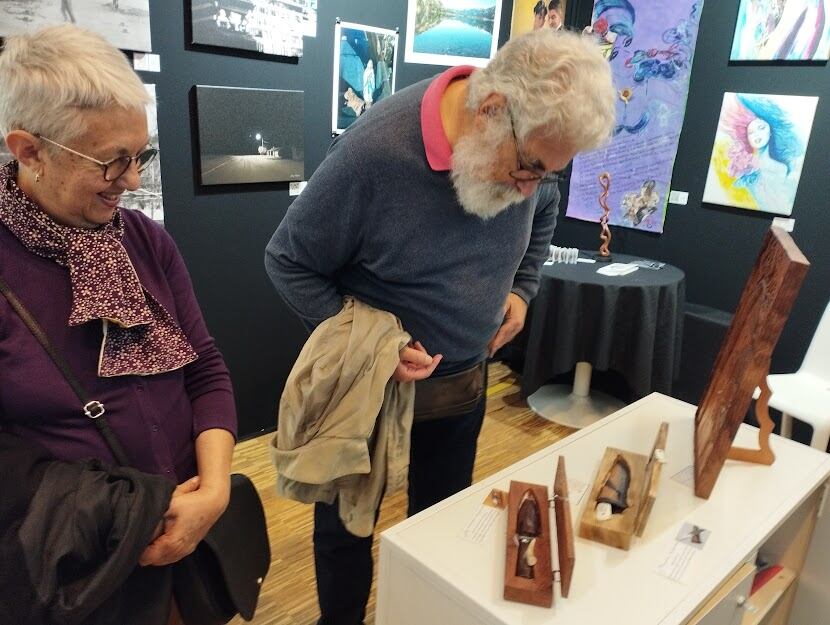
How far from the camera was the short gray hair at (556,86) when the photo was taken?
1065 mm

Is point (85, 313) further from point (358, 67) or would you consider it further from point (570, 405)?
point (570, 405)

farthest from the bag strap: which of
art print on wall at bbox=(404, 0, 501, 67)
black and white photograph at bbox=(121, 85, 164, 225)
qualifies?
art print on wall at bbox=(404, 0, 501, 67)

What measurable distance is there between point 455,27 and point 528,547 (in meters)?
2.77

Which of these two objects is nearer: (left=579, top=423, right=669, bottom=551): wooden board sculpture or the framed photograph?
(left=579, top=423, right=669, bottom=551): wooden board sculpture

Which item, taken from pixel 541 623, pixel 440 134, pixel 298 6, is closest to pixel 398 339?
pixel 440 134

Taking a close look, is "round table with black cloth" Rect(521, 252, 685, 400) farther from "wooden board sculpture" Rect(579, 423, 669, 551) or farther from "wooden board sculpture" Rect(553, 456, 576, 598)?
"wooden board sculpture" Rect(553, 456, 576, 598)

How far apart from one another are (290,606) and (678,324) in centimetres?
216

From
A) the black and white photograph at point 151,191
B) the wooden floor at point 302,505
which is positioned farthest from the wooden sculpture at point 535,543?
the black and white photograph at point 151,191

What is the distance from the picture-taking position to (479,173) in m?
1.13

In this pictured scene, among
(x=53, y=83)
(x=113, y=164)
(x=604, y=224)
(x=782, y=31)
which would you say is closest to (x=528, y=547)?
(x=113, y=164)

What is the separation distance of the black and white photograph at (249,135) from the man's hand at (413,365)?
4.79 ft

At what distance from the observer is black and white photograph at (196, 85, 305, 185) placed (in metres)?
2.31

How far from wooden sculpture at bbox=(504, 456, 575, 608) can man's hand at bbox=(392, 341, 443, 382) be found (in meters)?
0.27

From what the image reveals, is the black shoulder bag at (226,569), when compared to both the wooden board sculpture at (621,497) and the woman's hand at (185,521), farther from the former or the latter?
the wooden board sculpture at (621,497)
